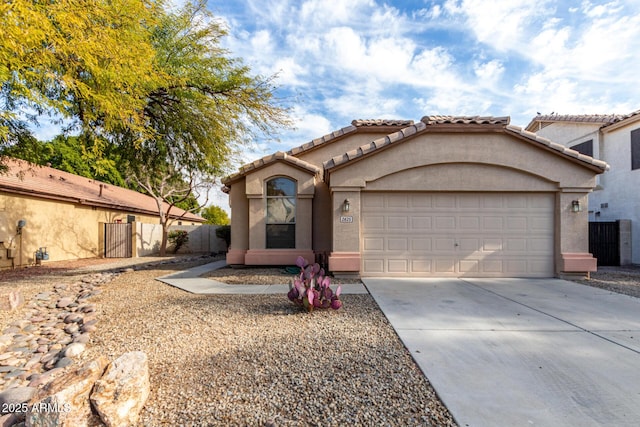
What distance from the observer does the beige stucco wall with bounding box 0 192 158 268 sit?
38.2ft

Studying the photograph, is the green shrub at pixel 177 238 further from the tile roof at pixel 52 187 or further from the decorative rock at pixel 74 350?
the decorative rock at pixel 74 350

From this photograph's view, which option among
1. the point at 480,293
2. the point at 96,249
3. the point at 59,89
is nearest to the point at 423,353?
the point at 480,293

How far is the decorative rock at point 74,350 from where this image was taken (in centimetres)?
386

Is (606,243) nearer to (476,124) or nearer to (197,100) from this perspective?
(476,124)

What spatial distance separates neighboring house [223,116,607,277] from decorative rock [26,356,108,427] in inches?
242

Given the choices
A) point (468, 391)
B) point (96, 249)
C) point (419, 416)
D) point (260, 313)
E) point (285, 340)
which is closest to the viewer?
point (419, 416)

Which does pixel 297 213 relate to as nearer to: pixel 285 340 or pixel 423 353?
pixel 285 340

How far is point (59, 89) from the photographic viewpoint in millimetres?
7055

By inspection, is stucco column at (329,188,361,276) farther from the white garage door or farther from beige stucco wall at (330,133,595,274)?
the white garage door

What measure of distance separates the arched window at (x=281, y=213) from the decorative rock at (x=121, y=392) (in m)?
7.40

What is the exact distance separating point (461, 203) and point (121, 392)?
27.9ft

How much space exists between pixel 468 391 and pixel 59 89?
959 cm

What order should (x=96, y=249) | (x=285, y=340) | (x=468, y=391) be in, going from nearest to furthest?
(x=468, y=391)
(x=285, y=340)
(x=96, y=249)

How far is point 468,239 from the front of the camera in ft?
28.3
